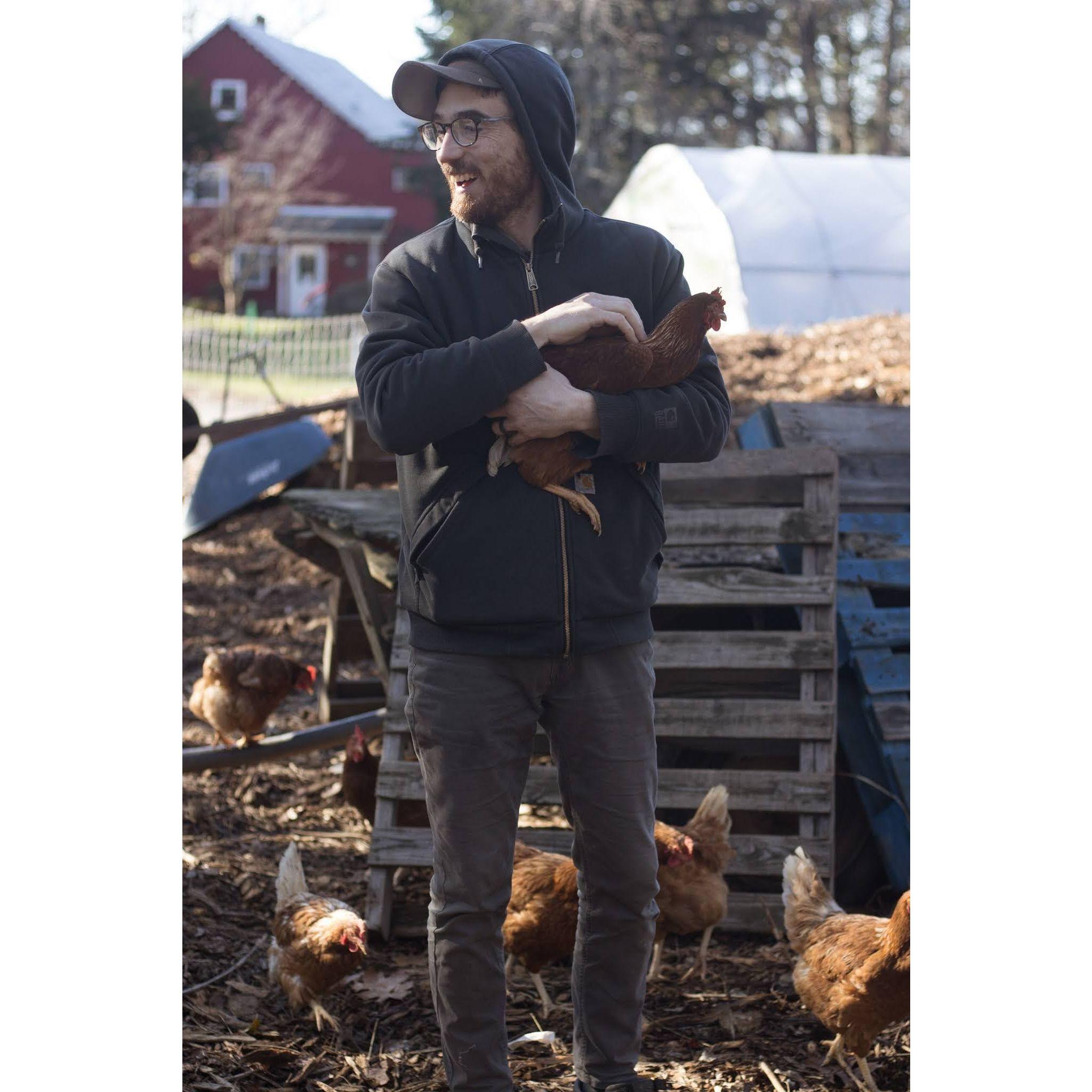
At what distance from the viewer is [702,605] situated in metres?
3.91

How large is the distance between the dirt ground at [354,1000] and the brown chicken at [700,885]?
0.47 ft

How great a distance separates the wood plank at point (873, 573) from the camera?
12.9ft

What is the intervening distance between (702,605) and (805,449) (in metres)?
0.63

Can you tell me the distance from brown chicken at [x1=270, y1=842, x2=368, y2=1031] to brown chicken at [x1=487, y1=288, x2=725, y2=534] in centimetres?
147

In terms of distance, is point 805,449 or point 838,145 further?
point 838,145

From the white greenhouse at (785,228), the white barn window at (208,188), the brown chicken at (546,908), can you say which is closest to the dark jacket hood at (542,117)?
the brown chicken at (546,908)

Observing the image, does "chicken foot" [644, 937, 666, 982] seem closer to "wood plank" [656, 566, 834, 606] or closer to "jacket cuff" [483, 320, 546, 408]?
"wood plank" [656, 566, 834, 606]

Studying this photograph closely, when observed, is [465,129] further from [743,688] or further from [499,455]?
[743,688]

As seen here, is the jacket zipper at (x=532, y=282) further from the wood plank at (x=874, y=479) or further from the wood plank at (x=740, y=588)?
the wood plank at (x=874, y=479)

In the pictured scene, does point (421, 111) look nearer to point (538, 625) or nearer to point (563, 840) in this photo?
point (538, 625)

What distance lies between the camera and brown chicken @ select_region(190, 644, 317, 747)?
4.50 meters

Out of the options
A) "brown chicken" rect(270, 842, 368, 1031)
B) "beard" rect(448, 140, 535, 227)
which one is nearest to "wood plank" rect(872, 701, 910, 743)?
"brown chicken" rect(270, 842, 368, 1031)
